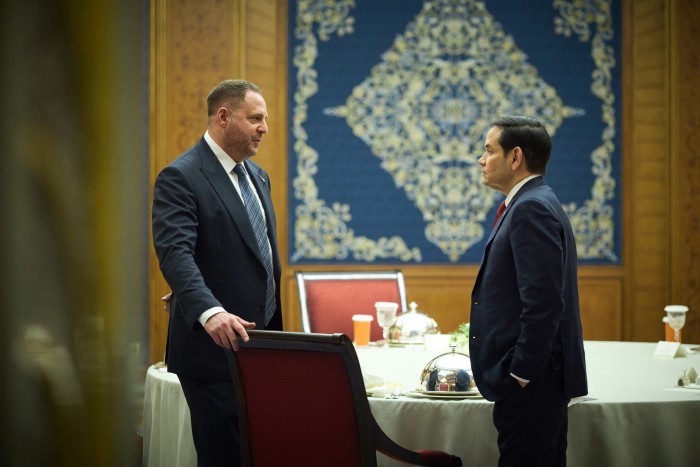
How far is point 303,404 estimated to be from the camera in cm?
172

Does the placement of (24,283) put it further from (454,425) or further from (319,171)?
(319,171)

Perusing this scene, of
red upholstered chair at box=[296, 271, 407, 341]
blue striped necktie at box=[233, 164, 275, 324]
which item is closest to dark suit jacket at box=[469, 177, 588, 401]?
blue striped necktie at box=[233, 164, 275, 324]

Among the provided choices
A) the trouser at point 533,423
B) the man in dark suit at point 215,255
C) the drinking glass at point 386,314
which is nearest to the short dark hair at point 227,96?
the man in dark suit at point 215,255

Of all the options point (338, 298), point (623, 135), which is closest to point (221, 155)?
point (338, 298)

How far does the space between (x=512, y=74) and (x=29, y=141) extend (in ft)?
17.3

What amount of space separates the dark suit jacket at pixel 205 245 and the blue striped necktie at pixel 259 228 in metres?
0.05

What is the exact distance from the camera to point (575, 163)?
5234 millimetres

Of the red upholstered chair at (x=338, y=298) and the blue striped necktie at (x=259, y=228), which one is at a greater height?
the blue striped necktie at (x=259, y=228)

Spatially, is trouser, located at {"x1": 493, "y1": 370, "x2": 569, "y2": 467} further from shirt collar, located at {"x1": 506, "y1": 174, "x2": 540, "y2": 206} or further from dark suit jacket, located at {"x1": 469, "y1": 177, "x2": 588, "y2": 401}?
shirt collar, located at {"x1": 506, "y1": 174, "x2": 540, "y2": 206}

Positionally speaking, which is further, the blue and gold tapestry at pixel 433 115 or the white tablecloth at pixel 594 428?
the blue and gold tapestry at pixel 433 115

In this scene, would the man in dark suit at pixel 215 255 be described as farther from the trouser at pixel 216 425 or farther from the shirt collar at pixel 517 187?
the shirt collar at pixel 517 187

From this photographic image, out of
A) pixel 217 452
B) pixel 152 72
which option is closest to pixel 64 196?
pixel 217 452

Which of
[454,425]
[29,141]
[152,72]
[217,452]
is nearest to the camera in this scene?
[29,141]

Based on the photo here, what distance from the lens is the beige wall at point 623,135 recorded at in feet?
16.5
